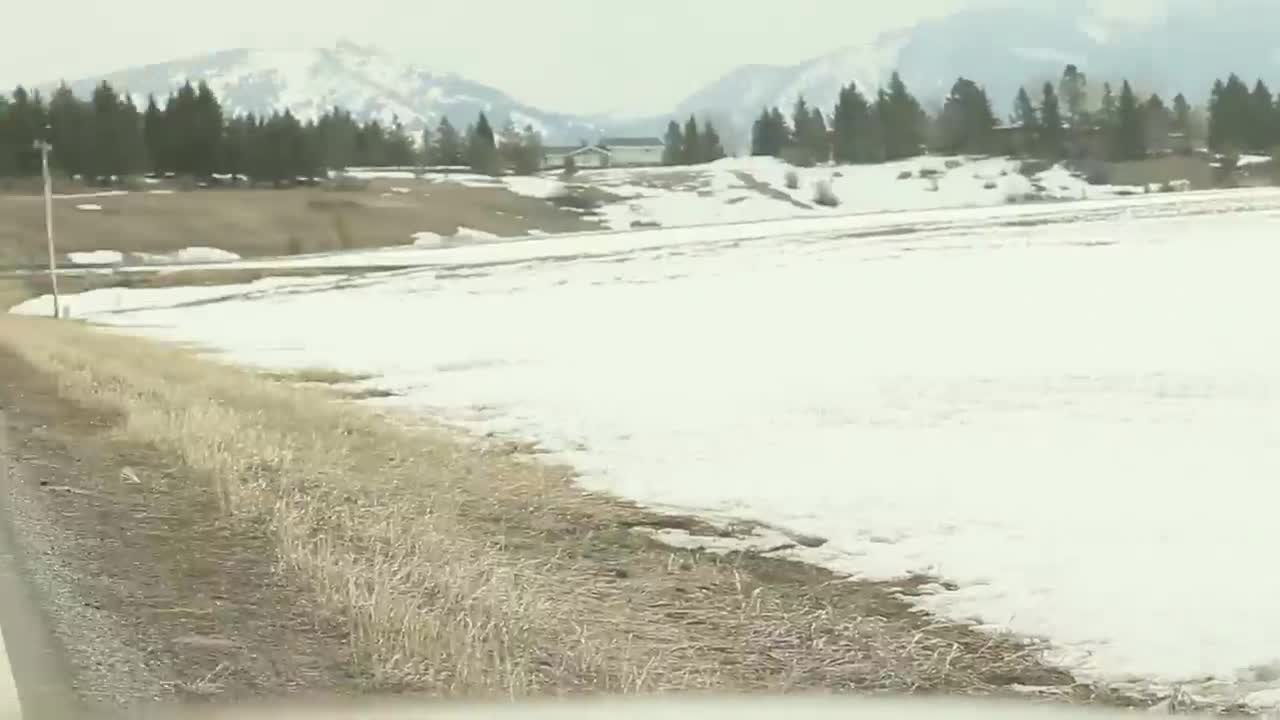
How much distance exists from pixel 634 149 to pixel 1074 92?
1.58m

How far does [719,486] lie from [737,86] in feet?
4.95

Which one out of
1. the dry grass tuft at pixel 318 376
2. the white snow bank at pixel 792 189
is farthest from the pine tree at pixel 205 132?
the white snow bank at pixel 792 189

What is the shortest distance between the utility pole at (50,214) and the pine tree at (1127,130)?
148 inches

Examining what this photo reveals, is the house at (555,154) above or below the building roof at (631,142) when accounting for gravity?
below

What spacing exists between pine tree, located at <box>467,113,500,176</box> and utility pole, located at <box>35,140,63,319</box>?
4.83 feet

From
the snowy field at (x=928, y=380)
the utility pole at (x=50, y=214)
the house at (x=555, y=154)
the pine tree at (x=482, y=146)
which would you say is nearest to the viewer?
the snowy field at (x=928, y=380)

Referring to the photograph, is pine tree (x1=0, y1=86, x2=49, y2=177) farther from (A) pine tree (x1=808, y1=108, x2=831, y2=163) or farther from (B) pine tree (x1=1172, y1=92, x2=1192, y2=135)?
(B) pine tree (x1=1172, y1=92, x2=1192, y2=135)

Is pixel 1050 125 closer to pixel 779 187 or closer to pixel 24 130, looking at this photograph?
pixel 779 187

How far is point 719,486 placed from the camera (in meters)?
3.59

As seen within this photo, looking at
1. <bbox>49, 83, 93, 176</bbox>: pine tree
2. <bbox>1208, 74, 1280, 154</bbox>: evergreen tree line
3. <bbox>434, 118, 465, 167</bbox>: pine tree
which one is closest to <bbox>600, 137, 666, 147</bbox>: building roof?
<bbox>434, 118, 465, 167</bbox>: pine tree

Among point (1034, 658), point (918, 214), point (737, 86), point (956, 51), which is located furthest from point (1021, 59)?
point (1034, 658)

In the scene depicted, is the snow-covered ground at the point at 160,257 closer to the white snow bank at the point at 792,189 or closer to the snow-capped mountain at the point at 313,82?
the snow-capped mountain at the point at 313,82

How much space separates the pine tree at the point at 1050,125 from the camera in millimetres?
4090

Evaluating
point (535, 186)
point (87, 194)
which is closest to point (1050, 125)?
point (535, 186)
